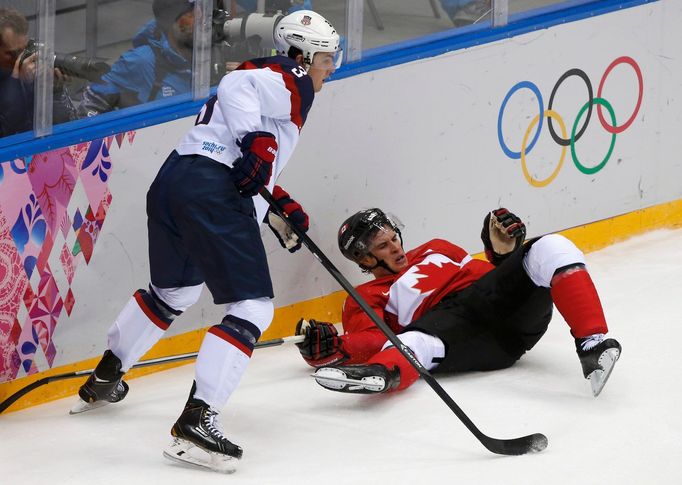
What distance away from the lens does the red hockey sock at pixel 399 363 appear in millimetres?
4168

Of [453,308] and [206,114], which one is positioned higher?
[206,114]

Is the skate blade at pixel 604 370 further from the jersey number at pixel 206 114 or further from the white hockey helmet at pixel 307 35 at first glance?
the jersey number at pixel 206 114

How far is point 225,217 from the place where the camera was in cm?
382

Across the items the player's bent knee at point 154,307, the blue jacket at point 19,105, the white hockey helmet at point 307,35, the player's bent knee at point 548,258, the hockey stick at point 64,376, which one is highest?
the white hockey helmet at point 307,35

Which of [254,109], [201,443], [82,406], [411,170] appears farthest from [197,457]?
[411,170]

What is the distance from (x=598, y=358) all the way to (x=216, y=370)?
1.11m

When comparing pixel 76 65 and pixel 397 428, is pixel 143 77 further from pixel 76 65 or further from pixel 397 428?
pixel 397 428

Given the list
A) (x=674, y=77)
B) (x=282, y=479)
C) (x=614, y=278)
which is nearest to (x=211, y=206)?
(x=282, y=479)

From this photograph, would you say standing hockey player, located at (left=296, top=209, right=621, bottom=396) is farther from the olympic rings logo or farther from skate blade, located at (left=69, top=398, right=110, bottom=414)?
the olympic rings logo

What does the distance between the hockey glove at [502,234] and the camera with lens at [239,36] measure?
932 millimetres

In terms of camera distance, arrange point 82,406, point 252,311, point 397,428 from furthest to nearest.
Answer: point 82,406
point 397,428
point 252,311

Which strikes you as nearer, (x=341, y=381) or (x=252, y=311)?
(x=252, y=311)

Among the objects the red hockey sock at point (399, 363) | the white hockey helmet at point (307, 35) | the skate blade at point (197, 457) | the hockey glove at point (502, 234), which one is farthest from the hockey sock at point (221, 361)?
the hockey glove at point (502, 234)

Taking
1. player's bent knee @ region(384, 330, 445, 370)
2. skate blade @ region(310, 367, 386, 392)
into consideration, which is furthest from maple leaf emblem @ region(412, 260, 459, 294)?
skate blade @ region(310, 367, 386, 392)
